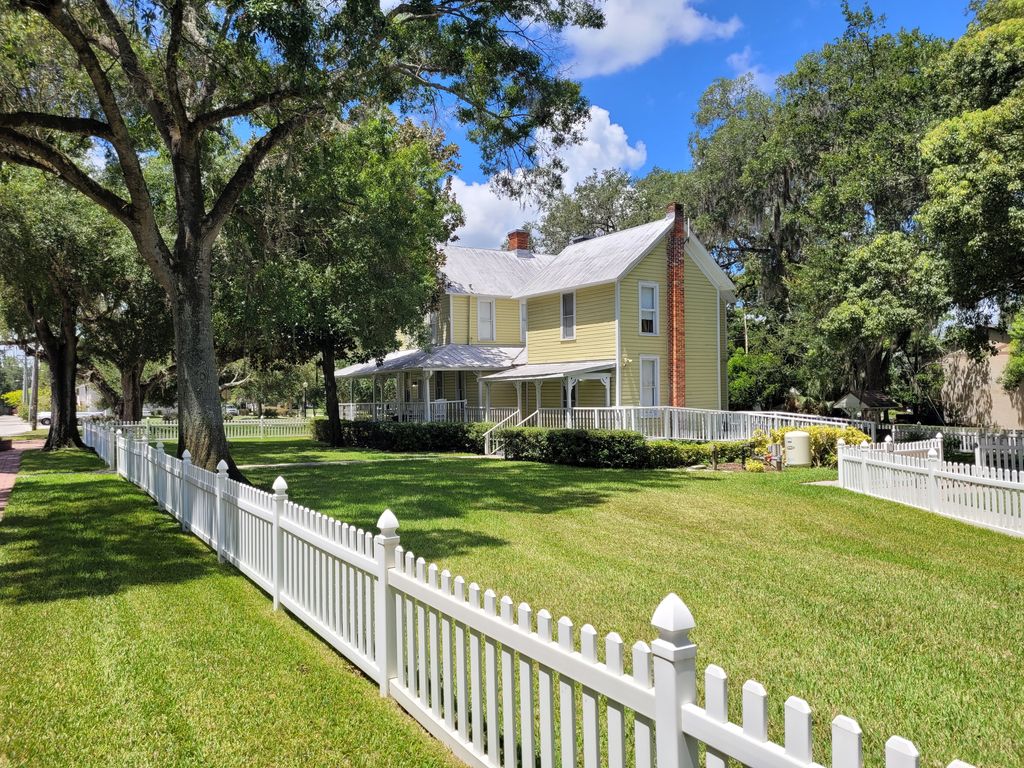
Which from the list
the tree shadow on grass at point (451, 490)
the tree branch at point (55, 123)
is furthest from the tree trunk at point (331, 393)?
the tree branch at point (55, 123)

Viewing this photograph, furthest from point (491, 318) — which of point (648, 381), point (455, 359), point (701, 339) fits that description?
point (701, 339)

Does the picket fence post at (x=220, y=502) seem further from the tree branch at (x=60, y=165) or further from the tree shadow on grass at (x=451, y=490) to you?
the tree branch at (x=60, y=165)

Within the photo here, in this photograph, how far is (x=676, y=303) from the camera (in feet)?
89.2

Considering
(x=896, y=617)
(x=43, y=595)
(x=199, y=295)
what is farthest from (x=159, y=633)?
(x=199, y=295)

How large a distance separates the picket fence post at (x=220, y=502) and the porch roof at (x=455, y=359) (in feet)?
70.2

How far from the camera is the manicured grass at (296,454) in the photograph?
24.7 metres

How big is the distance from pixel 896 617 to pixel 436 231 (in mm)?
25401

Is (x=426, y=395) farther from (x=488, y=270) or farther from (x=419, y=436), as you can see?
(x=488, y=270)

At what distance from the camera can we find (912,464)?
12.6 meters

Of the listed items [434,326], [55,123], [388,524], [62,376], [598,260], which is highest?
[598,260]

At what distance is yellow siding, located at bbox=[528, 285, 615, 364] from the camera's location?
26406mm

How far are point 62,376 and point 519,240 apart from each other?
22.2m

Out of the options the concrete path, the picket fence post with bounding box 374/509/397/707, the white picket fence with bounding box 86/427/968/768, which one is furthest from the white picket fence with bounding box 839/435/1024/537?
the concrete path

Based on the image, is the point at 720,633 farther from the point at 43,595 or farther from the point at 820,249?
the point at 820,249
